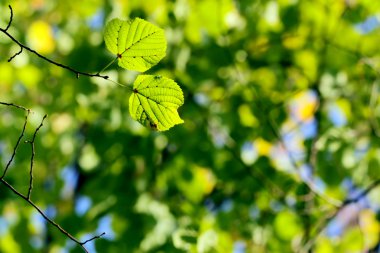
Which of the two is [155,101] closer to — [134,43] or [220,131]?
[134,43]

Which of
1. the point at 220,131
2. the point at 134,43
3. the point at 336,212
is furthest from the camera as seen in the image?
the point at 220,131

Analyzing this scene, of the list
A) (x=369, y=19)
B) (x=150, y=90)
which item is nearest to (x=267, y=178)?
(x=369, y=19)

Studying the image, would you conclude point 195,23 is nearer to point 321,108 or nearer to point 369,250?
point 321,108

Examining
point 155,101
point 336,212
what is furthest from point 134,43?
point 336,212

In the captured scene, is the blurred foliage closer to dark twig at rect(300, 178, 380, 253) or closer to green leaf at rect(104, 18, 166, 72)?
dark twig at rect(300, 178, 380, 253)

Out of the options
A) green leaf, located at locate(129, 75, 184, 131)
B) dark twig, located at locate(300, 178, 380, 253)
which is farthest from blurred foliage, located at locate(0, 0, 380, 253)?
green leaf, located at locate(129, 75, 184, 131)

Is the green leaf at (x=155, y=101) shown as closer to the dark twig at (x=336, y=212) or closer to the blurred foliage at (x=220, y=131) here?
the blurred foliage at (x=220, y=131)

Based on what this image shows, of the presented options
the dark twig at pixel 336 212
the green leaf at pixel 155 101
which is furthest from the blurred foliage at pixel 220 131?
the green leaf at pixel 155 101
